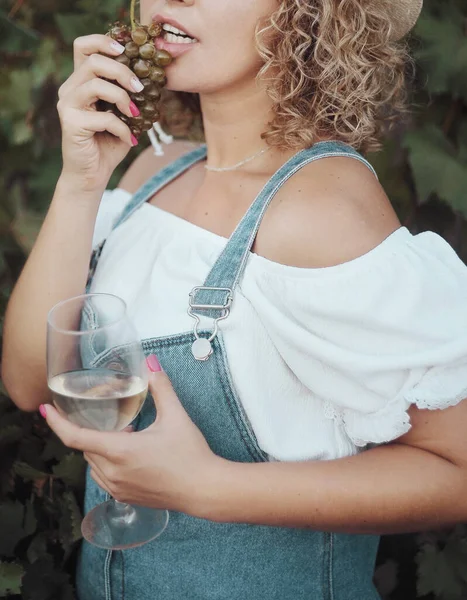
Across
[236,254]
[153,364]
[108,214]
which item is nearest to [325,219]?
[236,254]

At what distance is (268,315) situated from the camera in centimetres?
139

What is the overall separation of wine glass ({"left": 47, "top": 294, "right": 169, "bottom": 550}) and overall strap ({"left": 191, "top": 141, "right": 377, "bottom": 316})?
0.20 metres

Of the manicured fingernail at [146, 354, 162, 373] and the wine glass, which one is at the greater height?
the wine glass

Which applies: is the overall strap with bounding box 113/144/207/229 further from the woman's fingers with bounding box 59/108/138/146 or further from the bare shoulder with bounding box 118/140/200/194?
the woman's fingers with bounding box 59/108/138/146

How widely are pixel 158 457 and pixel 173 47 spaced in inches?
34.2

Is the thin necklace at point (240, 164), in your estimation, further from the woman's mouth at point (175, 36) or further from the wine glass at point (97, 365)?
the wine glass at point (97, 365)

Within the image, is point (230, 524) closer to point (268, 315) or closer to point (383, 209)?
point (268, 315)

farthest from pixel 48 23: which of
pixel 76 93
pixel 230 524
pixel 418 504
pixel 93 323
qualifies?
pixel 418 504

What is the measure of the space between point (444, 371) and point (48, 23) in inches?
79.8

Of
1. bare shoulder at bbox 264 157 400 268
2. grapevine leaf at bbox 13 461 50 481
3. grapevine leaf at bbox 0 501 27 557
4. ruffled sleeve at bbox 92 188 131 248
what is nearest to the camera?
bare shoulder at bbox 264 157 400 268

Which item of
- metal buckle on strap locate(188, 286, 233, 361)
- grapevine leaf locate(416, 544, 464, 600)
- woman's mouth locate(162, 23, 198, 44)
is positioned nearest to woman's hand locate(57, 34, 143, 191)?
woman's mouth locate(162, 23, 198, 44)

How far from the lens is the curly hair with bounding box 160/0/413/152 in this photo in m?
1.59

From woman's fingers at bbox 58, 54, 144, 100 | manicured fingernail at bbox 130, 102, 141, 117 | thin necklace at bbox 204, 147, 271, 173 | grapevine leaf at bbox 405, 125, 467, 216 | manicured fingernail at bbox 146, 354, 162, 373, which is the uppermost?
woman's fingers at bbox 58, 54, 144, 100

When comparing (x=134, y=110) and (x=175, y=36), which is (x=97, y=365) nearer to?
(x=134, y=110)
